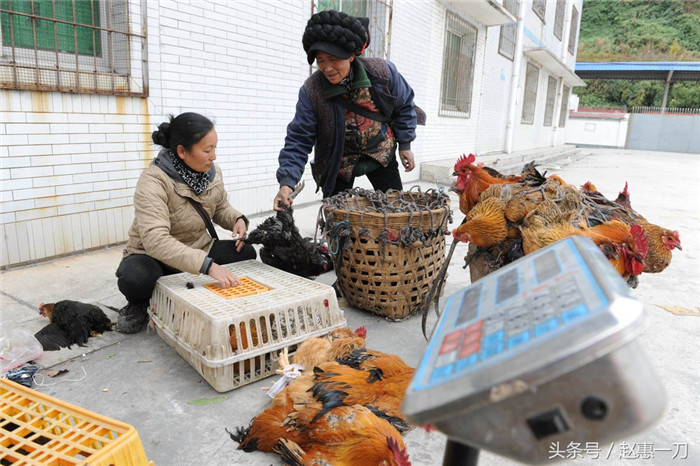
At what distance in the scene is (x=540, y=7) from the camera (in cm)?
1705

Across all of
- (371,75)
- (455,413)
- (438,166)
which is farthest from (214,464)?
(438,166)

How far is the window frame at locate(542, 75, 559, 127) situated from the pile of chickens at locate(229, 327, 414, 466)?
72.3 feet

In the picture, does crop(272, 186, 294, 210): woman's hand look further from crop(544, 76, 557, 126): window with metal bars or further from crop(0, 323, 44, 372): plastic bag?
crop(544, 76, 557, 126): window with metal bars

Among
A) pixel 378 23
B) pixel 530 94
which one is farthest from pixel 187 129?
pixel 530 94

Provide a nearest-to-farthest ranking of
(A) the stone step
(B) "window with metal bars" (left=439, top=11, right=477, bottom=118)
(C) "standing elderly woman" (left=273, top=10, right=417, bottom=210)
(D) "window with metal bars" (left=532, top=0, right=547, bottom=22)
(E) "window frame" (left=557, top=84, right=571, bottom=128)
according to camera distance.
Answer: (C) "standing elderly woman" (left=273, top=10, right=417, bottom=210)
(A) the stone step
(B) "window with metal bars" (left=439, top=11, right=477, bottom=118)
(D) "window with metal bars" (left=532, top=0, right=547, bottom=22)
(E) "window frame" (left=557, top=84, right=571, bottom=128)

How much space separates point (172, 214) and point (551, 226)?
2.14 meters

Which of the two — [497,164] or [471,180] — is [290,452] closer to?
[471,180]

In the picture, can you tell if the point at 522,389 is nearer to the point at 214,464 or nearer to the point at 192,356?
the point at 214,464

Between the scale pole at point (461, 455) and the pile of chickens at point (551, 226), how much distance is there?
4.88ft

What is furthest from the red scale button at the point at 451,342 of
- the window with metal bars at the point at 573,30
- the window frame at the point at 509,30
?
the window with metal bars at the point at 573,30

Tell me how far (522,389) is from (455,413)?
0.09m

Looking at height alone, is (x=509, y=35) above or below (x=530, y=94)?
above

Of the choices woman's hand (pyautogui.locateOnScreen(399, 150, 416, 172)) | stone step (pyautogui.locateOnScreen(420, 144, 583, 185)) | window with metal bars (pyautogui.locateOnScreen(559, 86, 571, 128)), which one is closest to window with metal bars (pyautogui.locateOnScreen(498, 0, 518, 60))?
stone step (pyautogui.locateOnScreen(420, 144, 583, 185))

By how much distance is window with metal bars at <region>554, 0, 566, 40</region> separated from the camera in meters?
19.8
